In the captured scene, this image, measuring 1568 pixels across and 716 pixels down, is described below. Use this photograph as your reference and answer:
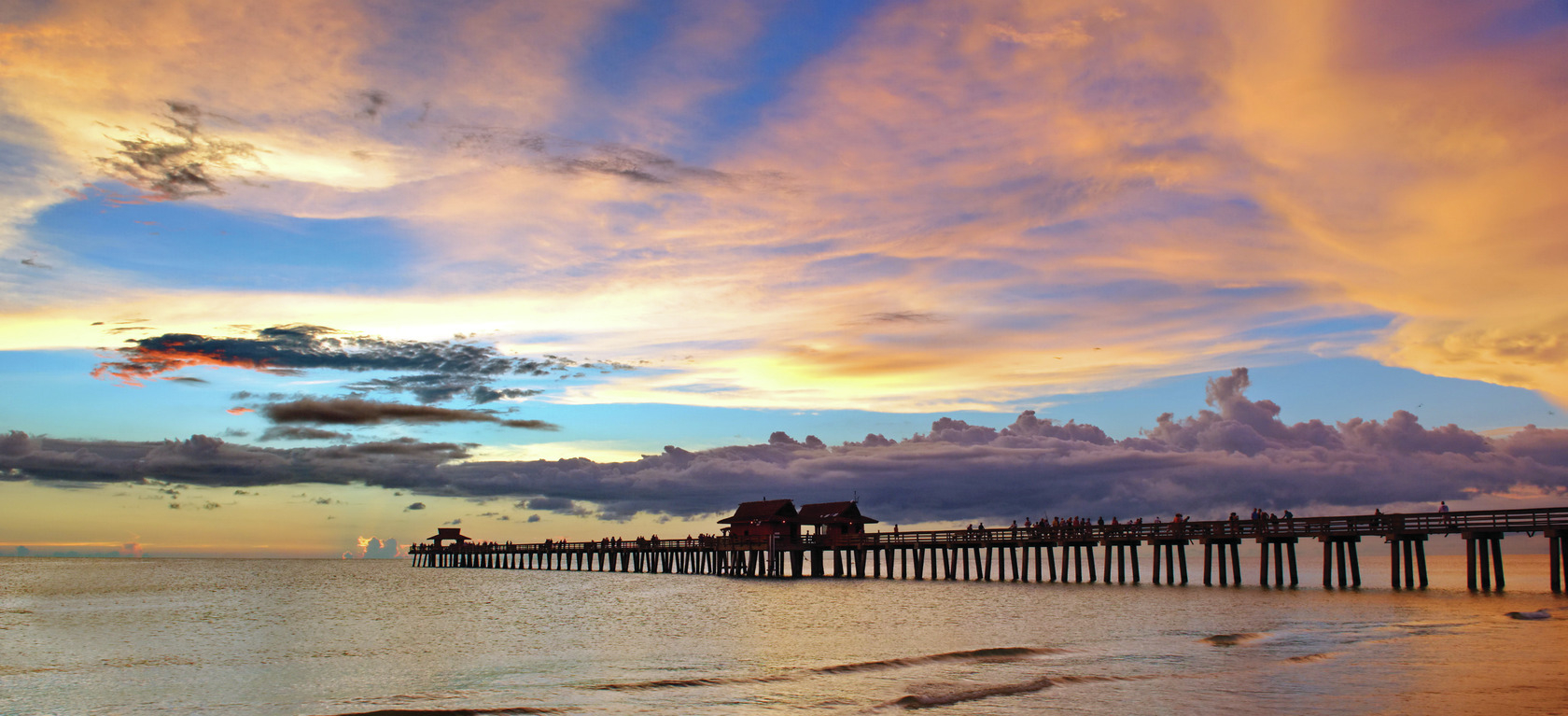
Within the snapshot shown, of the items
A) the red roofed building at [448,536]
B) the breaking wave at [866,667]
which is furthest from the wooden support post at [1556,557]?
the red roofed building at [448,536]

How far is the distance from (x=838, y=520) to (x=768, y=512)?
655 cm

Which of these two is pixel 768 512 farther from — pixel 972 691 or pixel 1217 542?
pixel 972 691

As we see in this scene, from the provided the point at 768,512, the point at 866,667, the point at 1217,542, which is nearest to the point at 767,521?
the point at 768,512

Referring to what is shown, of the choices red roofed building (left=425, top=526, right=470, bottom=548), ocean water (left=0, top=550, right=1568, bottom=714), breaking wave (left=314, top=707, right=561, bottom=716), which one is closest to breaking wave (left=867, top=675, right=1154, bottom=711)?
ocean water (left=0, top=550, right=1568, bottom=714)

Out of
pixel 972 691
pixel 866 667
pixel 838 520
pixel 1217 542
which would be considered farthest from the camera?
pixel 838 520

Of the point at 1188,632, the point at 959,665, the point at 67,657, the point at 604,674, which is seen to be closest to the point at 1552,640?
the point at 1188,632

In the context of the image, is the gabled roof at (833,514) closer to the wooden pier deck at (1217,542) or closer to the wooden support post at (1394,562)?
the wooden pier deck at (1217,542)

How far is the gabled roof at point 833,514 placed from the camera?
76.6m

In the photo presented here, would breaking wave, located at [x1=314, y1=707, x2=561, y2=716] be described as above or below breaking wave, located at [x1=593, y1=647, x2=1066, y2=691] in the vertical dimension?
above

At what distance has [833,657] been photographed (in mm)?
25844

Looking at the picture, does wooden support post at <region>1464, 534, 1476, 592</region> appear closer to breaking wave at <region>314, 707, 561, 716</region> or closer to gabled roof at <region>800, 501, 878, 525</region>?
breaking wave at <region>314, 707, 561, 716</region>

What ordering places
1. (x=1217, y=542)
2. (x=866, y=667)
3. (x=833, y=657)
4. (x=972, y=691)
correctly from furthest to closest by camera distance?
(x=1217, y=542) → (x=833, y=657) → (x=866, y=667) → (x=972, y=691)

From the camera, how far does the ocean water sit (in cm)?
1873

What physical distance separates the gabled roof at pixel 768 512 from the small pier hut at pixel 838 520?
1.38 m
